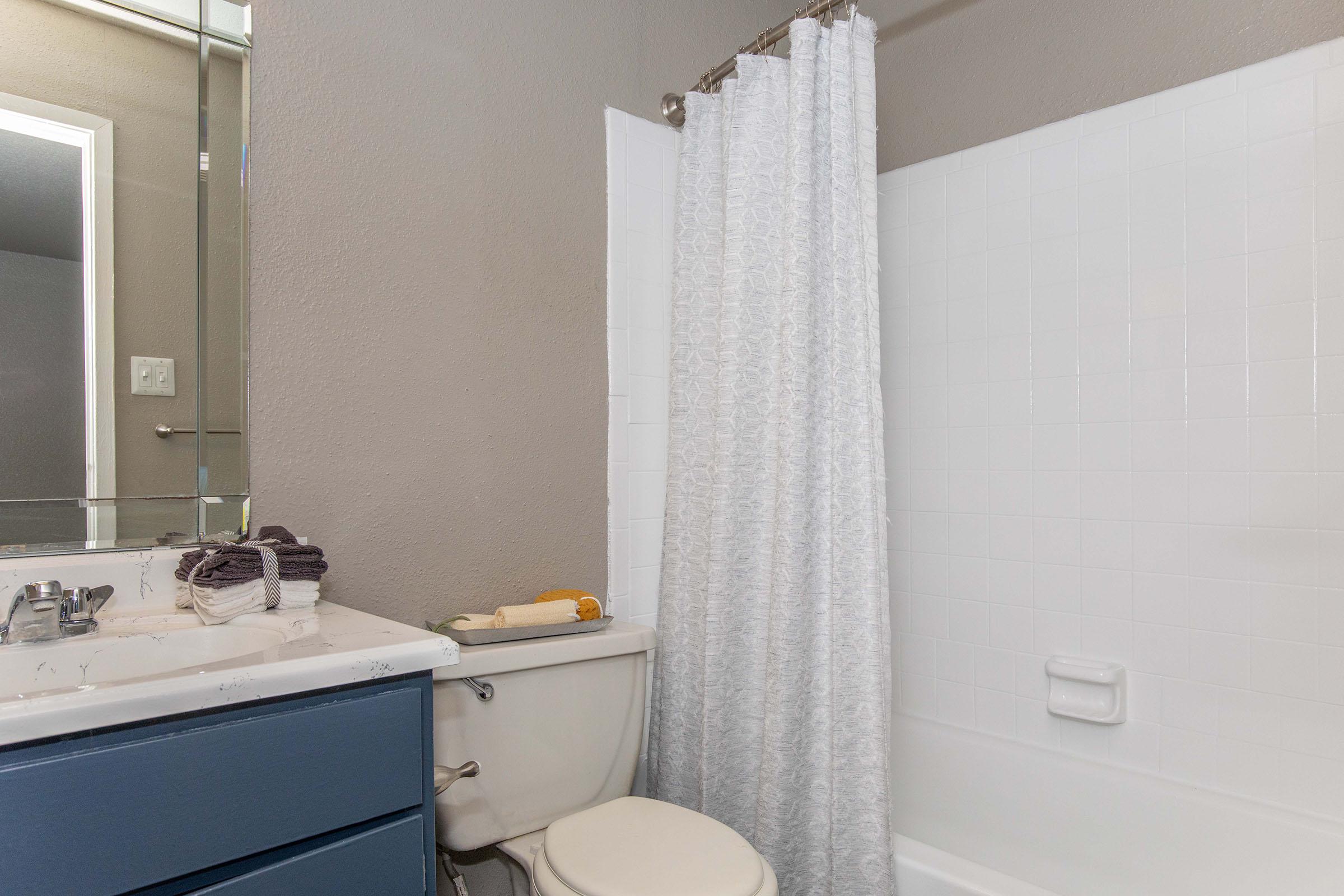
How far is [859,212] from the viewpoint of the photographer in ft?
5.35

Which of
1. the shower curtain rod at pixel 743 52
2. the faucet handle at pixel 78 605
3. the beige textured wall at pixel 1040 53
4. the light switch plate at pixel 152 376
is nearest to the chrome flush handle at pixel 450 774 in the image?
the faucet handle at pixel 78 605

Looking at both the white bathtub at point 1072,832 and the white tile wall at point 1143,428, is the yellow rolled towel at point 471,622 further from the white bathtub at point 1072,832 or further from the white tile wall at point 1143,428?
the white tile wall at point 1143,428

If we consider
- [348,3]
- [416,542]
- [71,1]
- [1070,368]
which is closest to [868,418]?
[1070,368]

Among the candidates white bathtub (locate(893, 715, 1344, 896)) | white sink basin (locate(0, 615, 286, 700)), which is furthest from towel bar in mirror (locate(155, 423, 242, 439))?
white bathtub (locate(893, 715, 1344, 896))

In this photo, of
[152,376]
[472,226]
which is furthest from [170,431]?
[472,226]

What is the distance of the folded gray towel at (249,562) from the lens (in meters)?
1.19

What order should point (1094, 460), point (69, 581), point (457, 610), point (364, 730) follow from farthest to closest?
point (1094, 460) < point (457, 610) < point (69, 581) < point (364, 730)

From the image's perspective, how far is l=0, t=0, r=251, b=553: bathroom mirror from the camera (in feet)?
4.07

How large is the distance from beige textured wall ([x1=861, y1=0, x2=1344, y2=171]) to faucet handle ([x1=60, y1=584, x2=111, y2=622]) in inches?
80.3

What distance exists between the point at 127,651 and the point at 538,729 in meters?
0.70

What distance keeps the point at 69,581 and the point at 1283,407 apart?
213cm

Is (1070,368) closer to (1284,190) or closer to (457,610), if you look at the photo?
(1284,190)

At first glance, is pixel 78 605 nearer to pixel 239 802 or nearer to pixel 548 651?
pixel 239 802

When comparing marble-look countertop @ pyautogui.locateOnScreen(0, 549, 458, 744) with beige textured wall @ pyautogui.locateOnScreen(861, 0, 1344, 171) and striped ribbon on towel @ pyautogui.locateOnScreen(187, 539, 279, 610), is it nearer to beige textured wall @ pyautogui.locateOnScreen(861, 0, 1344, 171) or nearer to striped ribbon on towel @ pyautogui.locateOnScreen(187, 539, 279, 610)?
striped ribbon on towel @ pyautogui.locateOnScreen(187, 539, 279, 610)
